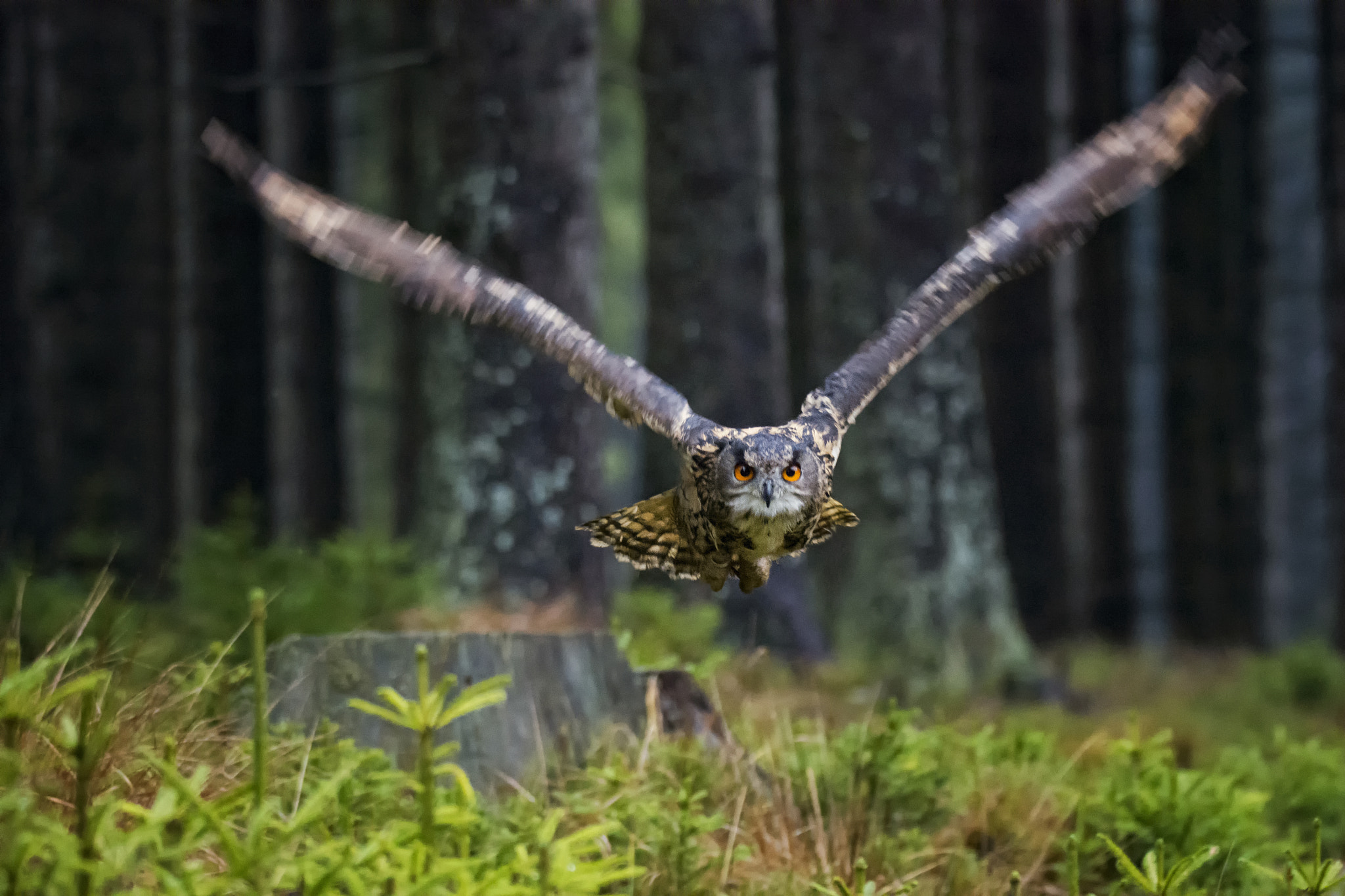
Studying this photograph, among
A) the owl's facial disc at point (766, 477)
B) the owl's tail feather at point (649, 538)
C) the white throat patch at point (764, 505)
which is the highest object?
the owl's facial disc at point (766, 477)

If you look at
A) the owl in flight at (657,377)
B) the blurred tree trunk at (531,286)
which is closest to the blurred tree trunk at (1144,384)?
the blurred tree trunk at (531,286)

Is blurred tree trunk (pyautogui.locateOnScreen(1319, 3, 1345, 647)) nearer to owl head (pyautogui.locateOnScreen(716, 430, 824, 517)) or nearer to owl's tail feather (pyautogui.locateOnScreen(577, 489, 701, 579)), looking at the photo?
owl's tail feather (pyautogui.locateOnScreen(577, 489, 701, 579))

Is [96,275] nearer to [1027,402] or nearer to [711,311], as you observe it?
[711,311]

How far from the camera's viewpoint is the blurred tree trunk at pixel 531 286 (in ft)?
19.7

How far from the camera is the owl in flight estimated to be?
324 cm

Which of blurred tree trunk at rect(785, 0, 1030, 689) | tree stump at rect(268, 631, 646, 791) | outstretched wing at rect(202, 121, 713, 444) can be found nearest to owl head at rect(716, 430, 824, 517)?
outstretched wing at rect(202, 121, 713, 444)

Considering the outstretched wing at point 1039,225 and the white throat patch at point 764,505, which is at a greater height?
the outstretched wing at point 1039,225

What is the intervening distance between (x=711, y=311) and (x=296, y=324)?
4087 millimetres

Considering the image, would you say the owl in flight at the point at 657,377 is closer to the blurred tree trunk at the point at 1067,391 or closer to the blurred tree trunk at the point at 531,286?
the blurred tree trunk at the point at 531,286

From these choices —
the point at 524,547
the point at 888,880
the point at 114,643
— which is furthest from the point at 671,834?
the point at 524,547

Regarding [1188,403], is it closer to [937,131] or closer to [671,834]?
[937,131]

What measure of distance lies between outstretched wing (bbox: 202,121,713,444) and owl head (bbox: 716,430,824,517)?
22 cm

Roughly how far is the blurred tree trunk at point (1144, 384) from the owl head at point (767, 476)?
27.5 feet

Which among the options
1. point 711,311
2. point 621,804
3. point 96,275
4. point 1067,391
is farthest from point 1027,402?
point 621,804
